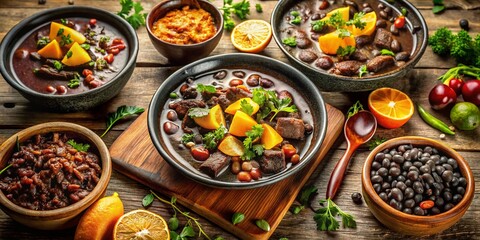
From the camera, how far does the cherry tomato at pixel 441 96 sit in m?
4.68

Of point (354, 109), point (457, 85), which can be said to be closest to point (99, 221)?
point (354, 109)

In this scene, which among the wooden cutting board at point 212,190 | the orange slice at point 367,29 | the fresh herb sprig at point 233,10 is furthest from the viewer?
the fresh herb sprig at point 233,10

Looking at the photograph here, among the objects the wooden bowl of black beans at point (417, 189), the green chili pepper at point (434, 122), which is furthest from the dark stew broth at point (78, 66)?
the green chili pepper at point (434, 122)

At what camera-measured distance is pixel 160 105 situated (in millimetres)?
4301

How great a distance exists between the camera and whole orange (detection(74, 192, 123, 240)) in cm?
361

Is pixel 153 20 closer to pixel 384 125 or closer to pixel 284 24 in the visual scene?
pixel 284 24

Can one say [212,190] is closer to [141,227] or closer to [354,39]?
[141,227]

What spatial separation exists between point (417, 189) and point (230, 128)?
52.6 inches

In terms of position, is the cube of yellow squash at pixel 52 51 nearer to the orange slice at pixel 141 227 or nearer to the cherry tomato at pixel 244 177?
the orange slice at pixel 141 227

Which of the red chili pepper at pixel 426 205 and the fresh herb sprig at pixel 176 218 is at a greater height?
the red chili pepper at pixel 426 205

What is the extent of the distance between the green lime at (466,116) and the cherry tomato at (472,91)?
140 millimetres

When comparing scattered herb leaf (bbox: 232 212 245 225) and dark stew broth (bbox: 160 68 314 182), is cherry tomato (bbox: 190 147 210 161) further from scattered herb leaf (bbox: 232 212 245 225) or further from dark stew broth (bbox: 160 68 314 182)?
scattered herb leaf (bbox: 232 212 245 225)

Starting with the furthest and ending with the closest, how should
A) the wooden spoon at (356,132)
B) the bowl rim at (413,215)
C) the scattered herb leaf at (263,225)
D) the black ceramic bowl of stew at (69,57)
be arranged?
the black ceramic bowl of stew at (69,57) → the wooden spoon at (356,132) → the scattered herb leaf at (263,225) → the bowl rim at (413,215)

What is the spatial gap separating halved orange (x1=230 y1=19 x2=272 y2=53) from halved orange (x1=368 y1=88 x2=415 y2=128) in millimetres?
1047
